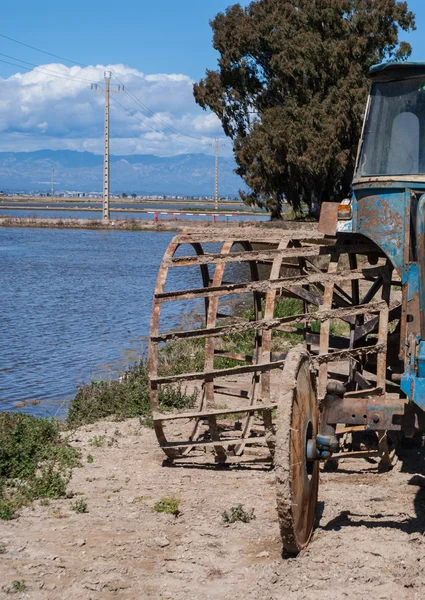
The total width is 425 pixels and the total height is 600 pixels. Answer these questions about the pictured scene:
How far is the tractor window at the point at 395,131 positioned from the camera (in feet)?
22.1

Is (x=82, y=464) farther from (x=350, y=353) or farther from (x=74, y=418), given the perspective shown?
(x=350, y=353)

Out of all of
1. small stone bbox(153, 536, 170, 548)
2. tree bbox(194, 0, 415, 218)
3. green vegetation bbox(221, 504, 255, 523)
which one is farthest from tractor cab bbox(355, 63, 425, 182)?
tree bbox(194, 0, 415, 218)

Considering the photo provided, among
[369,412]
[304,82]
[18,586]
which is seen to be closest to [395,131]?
[369,412]

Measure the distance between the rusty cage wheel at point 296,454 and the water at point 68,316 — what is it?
21.0 ft

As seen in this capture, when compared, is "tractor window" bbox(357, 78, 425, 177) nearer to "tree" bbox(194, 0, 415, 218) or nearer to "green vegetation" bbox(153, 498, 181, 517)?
"green vegetation" bbox(153, 498, 181, 517)

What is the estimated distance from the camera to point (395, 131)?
272 inches

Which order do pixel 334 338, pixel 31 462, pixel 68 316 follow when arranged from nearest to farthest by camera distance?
pixel 31 462, pixel 334 338, pixel 68 316

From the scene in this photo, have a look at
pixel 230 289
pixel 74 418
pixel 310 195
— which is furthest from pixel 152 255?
pixel 230 289

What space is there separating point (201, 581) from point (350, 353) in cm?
254

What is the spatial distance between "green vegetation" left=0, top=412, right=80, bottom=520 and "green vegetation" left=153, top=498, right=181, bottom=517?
85 centimetres

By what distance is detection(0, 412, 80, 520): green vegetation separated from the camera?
7.24 meters

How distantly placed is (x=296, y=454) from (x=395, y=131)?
9.32 feet

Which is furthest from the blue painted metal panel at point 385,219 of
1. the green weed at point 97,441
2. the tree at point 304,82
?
the tree at point 304,82

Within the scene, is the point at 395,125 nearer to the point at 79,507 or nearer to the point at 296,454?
the point at 296,454
